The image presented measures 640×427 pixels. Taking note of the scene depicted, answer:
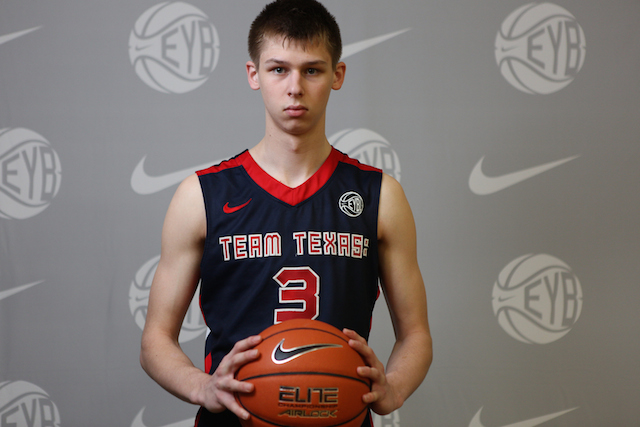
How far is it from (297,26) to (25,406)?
2.05m

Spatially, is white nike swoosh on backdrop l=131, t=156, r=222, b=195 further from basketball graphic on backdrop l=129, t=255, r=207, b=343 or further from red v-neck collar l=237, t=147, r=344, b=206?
red v-neck collar l=237, t=147, r=344, b=206

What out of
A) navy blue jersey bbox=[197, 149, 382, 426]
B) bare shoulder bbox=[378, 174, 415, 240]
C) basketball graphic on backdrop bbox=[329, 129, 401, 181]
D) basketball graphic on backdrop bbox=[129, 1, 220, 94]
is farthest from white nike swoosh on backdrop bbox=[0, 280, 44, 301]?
bare shoulder bbox=[378, 174, 415, 240]

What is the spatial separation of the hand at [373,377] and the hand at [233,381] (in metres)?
0.20

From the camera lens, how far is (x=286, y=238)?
136 centimetres

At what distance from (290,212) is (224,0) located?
151cm

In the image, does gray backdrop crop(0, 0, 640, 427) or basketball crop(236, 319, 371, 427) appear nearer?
basketball crop(236, 319, 371, 427)

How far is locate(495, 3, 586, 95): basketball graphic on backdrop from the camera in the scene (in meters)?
2.58

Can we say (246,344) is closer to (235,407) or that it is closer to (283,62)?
(235,407)

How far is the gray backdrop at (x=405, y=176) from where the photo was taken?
7.84 feet

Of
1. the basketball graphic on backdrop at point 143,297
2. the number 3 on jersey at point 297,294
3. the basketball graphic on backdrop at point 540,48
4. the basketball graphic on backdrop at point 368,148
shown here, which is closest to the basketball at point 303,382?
the number 3 on jersey at point 297,294

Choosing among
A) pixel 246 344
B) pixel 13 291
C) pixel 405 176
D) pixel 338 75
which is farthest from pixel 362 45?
pixel 13 291

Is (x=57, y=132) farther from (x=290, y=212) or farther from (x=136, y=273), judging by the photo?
(x=290, y=212)

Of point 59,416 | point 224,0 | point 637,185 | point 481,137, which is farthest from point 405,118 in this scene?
point 59,416

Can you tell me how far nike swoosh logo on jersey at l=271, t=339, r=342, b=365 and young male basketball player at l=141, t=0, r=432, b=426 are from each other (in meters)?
0.23
